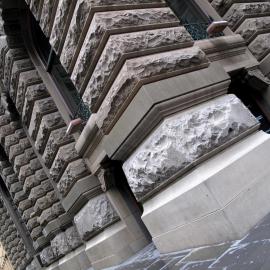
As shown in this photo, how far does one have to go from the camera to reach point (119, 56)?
13.7 feet

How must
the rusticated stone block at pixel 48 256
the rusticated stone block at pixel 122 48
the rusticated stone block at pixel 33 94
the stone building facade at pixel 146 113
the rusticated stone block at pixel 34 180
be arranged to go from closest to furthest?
the stone building facade at pixel 146 113 < the rusticated stone block at pixel 122 48 < the rusticated stone block at pixel 33 94 < the rusticated stone block at pixel 34 180 < the rusticated stone block at pixel 48 256

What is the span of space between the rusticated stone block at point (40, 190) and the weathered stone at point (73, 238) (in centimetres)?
131

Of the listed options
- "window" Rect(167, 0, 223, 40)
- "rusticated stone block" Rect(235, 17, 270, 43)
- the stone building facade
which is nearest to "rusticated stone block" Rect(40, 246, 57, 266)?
the stone building facade

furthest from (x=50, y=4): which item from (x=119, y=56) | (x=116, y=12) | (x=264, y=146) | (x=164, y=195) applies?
(x=264, y=146)

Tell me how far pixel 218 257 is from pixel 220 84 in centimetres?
222

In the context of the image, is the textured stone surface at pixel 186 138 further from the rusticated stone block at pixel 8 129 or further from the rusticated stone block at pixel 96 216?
the rusticated stone block at pixel 8 129

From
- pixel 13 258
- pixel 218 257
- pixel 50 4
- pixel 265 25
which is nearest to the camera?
pixel 218 257

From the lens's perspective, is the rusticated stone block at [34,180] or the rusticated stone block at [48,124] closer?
the rusticated stone block at [48,124]

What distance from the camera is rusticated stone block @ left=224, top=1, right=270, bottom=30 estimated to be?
7176mm

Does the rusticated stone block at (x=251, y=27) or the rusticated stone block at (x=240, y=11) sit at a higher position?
the rusticated stone block at (x=240, y=11)

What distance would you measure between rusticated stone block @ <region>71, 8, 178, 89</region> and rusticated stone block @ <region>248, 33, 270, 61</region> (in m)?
2.64

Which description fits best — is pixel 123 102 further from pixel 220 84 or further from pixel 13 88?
pixel 13 88

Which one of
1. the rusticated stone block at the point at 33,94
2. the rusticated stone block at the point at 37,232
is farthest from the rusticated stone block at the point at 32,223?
the rusticated stone block at the point at 33,94

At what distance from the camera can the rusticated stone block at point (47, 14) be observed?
17.2 ft
